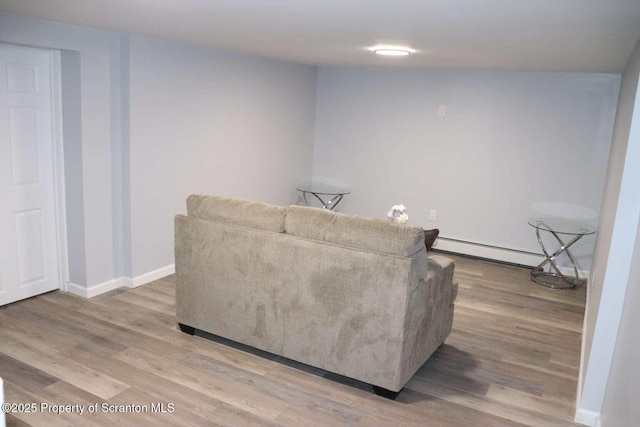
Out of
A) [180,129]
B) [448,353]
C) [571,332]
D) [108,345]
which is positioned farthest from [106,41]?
[571,332]

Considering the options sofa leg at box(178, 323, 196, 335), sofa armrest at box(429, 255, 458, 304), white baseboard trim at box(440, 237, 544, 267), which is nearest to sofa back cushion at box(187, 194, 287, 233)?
sofa leg at box(178, 323, 196, 335)

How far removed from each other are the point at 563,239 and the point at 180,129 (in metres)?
3.91

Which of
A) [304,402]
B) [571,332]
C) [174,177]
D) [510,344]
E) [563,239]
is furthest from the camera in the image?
[563,239]

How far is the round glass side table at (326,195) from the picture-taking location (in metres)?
6.43

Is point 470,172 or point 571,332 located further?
point 470,172

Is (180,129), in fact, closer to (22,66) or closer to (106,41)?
(106,41)

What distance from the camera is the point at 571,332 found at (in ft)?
13.2

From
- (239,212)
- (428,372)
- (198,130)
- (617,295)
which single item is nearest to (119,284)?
(198,130)

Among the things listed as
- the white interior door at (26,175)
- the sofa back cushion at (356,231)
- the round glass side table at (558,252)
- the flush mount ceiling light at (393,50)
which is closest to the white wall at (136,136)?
the white interior door at (26,175)

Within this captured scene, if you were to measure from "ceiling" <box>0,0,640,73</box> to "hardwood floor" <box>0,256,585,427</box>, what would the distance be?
79.7 inches

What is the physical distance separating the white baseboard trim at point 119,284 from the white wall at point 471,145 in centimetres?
267

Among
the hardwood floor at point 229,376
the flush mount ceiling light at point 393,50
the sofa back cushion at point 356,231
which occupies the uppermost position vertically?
the flush mount ceiling light at point 393,50

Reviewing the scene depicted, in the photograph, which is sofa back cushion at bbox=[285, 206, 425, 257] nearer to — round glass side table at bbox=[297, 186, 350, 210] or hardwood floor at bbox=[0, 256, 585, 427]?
hardwood floor at bbox=[0, 256, 585, 427]

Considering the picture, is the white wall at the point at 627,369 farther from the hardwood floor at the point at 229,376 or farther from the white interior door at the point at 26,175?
the white interior door at the point at 26,175
